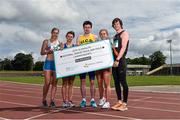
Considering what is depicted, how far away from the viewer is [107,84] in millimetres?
8922

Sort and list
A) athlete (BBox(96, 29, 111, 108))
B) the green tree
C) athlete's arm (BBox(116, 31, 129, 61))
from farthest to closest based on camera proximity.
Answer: the green tree < athlete (BBox(96, 29, 111, 108)) < athlete's arm (BBox(116, 31, 129, 61))

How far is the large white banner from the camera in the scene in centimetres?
866

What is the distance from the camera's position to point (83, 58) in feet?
29.1

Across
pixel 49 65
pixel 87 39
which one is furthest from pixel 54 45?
pixel 87 39

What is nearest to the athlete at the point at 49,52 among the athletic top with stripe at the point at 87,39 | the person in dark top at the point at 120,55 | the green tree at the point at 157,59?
the athletic top with stripe at the point at 87,39

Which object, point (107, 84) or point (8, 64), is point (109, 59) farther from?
point (8, 64)

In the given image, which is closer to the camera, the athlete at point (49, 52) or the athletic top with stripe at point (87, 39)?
the athletic top with stripe at point (87, 39)

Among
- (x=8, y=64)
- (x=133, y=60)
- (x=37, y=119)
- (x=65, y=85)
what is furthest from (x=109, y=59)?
(x=133, y=60)

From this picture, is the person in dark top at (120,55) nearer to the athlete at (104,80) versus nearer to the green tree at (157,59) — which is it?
the athlete at (104,80)

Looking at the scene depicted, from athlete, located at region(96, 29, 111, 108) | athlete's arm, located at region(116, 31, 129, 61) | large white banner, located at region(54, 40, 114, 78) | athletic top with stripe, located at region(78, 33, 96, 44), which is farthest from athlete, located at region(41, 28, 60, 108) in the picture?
athlete's arm, located at region(116, 31, 129, 61)

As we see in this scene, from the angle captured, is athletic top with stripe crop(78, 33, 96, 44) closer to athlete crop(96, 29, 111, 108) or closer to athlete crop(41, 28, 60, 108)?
athlete crop(96, 29, 111, 108)

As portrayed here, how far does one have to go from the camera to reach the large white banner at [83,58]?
28.4ft

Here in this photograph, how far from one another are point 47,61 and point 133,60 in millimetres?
153503

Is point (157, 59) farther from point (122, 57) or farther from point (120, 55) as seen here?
point (120, 55)
